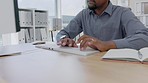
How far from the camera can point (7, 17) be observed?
3.04ft

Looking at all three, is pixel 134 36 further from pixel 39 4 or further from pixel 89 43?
pixel 39 4

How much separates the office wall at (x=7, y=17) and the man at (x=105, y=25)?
33 centimetres

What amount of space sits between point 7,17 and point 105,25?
83 cm

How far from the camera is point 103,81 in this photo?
1.54 ft

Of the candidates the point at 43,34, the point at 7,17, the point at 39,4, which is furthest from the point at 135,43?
the point at 39,4

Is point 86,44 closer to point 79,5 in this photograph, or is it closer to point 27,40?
point 27,40

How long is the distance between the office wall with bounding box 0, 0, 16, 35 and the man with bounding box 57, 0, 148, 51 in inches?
13.1

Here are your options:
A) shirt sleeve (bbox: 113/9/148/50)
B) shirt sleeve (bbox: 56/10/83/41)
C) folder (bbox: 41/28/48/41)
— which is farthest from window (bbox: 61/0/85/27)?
shirt sleeve (bbox: 113/9/148/50)

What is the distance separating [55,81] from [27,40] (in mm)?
2511

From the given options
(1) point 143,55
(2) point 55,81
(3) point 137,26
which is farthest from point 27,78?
(3) point 137,26

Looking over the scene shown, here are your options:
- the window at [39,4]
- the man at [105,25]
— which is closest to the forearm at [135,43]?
the man at [105,25]

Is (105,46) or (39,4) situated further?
(39,4)

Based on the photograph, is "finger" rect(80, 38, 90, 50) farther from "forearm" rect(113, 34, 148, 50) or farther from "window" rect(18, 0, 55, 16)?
"window" rect(18, 0, 55, 16)

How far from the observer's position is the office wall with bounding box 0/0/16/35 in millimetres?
885
